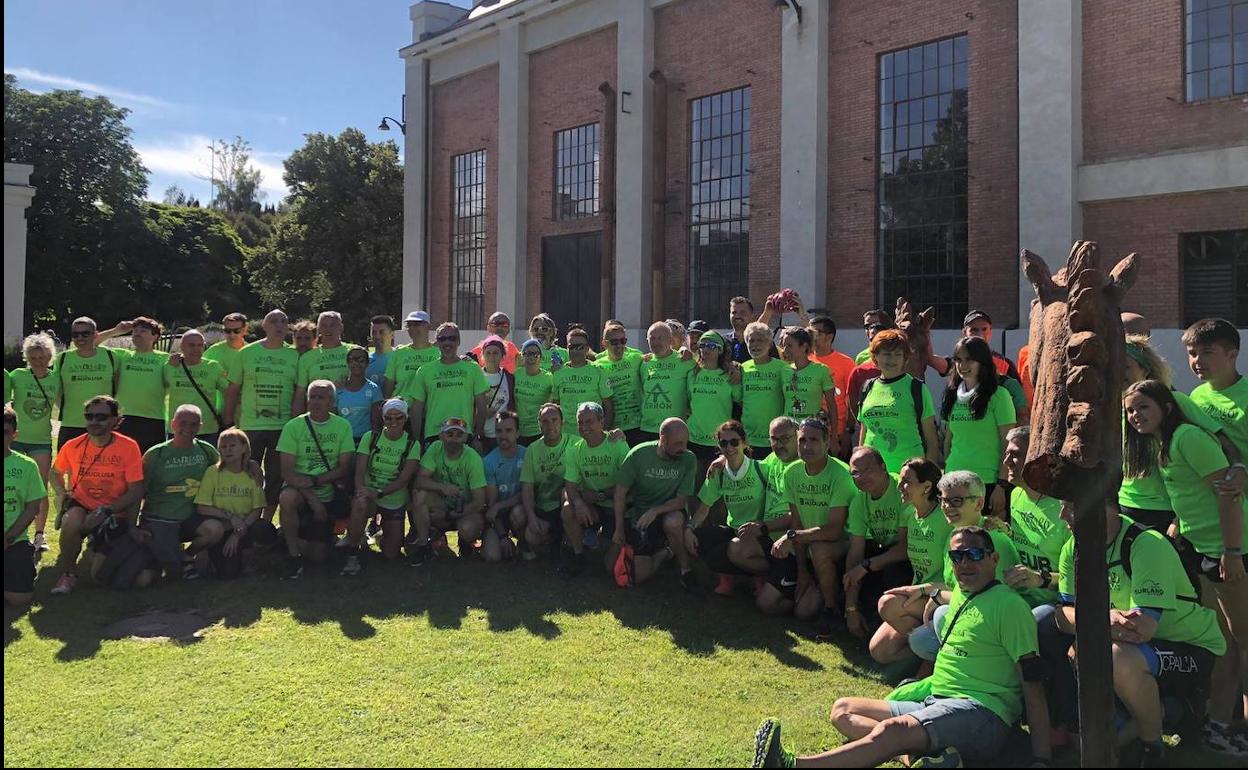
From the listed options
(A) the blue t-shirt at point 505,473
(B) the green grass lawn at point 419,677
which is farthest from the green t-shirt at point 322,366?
(B) the green grass lawn at point 419,677

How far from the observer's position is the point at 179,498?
7809 mm

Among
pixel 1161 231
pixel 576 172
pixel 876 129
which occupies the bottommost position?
pixel 1161 231

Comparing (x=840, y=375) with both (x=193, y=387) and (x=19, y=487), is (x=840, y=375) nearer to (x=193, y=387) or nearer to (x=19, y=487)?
(x=193, y=387)

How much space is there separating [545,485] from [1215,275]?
A: 13110mm

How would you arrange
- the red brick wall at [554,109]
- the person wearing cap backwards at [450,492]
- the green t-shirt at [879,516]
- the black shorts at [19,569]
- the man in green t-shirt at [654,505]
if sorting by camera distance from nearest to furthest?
the green t-shirt at [879,516] → the black shorts at [19,569] → the man in green t-shirt at [654,505] → the person wearing cap backwards at [450,492] → the red brick wall at [554,109]

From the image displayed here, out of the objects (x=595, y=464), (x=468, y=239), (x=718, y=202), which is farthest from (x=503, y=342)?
(x=468, y=239)

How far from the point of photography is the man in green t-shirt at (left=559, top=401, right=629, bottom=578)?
7824 millimetres

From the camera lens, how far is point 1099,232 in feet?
53.7

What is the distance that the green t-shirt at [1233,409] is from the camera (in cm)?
493

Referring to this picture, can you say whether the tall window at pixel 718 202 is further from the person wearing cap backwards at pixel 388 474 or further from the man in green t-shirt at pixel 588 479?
the person wearing cap backwards at pixel 388 474

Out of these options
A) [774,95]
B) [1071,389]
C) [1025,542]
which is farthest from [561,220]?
[1071,389]

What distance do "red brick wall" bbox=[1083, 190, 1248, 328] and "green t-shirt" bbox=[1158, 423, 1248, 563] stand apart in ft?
39.8

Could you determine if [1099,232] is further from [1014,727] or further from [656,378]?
[1014,727]

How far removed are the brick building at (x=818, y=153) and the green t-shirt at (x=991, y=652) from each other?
45.4ft
